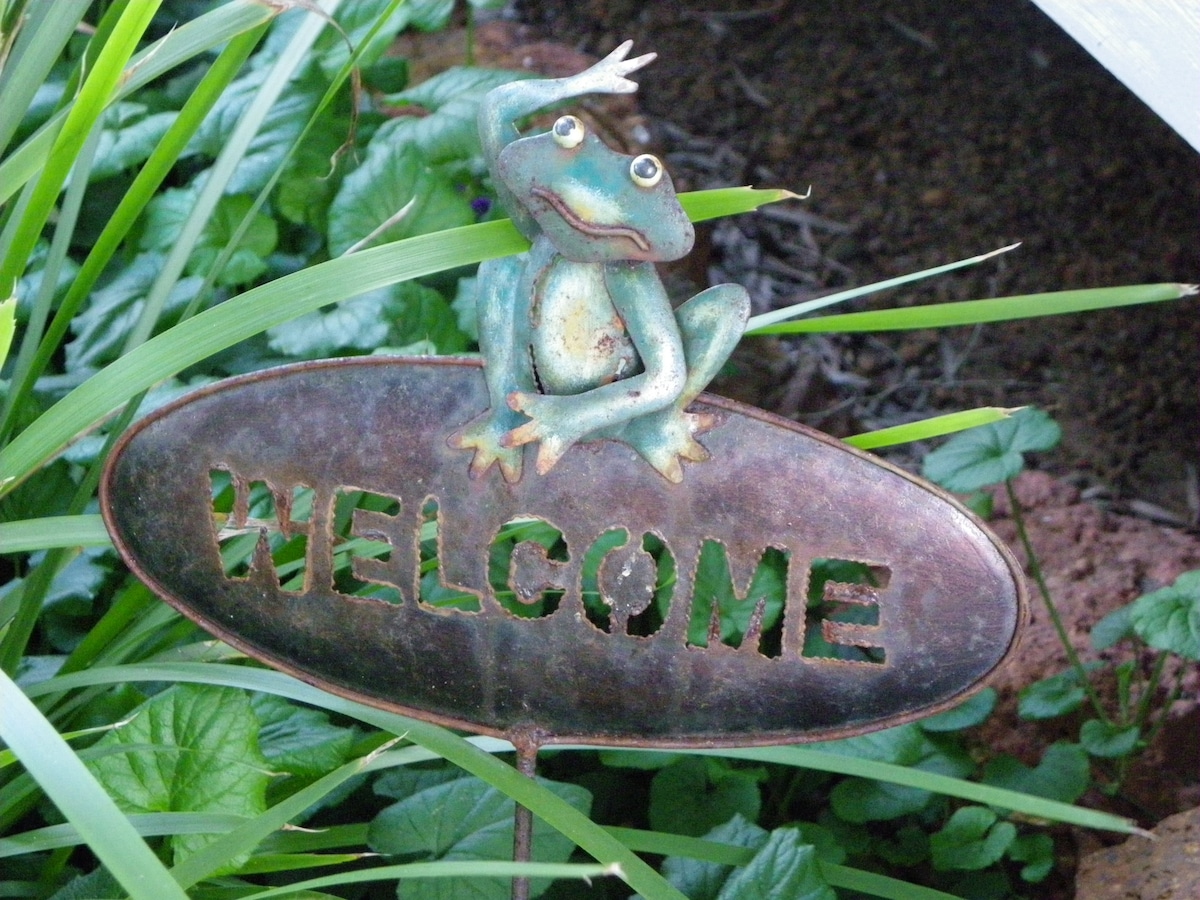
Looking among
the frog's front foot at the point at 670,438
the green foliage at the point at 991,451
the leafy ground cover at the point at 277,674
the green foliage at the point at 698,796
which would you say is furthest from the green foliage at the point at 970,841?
the frog's front foot at the point at 670,438

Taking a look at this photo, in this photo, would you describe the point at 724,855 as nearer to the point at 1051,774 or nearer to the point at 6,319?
the point at 1051,774

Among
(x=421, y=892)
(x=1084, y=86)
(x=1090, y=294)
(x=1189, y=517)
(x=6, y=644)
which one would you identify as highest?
(x=1090, y=294)

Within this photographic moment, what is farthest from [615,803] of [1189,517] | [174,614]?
[1189,517]

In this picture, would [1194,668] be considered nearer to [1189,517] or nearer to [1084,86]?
[1189,517]

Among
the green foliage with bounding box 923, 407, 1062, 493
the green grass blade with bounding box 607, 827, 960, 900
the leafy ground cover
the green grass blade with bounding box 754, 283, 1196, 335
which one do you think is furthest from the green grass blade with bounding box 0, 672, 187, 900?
the green foliage with bounding box 923, 407, 1062, 493

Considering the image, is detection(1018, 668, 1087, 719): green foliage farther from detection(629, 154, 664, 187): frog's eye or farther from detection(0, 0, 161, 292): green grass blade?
detection(0, 0, 161, 292): green grass blade

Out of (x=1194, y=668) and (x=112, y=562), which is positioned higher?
(x=112, y=562)

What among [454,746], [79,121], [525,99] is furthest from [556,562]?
[79,121]
